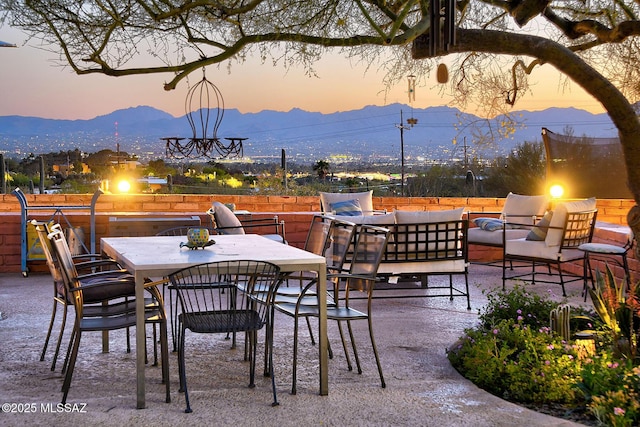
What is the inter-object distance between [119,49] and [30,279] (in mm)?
3088

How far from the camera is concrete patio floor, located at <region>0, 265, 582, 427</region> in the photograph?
3365 mm

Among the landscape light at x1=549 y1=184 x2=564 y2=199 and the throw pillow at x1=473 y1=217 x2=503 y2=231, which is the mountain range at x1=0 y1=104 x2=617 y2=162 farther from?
the throw pillow at x1=473 y1=217 x2=503 y2=231

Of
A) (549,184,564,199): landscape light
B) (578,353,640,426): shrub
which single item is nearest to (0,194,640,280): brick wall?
(549,184,564,199): landscape light

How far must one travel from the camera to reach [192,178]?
609 inches

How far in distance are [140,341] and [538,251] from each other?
4.54 meters

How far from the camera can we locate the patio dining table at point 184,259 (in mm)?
3531

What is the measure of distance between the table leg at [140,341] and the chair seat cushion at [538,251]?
14.8 feet

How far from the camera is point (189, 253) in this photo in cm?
414

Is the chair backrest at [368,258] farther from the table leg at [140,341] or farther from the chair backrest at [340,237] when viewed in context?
the table leg at [140,341]

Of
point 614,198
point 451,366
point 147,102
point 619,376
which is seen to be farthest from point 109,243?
point 147,102

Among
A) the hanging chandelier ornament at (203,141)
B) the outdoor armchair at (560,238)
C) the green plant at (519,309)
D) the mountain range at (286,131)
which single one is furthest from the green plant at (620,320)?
the mountain range at (286,131)

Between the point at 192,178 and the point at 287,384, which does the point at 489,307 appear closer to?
the point at 287,384

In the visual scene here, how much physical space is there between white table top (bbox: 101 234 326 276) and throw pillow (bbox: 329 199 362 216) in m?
3.61

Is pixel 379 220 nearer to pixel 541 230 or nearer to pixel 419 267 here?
pixel 419 267
